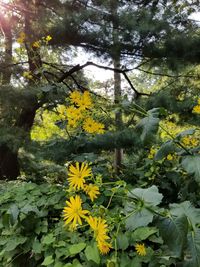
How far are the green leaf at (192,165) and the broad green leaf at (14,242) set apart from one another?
2.80 feet

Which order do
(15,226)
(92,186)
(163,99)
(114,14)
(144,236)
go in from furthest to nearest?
(114,14), (163,99), (15,226), (144,236), (92,186)

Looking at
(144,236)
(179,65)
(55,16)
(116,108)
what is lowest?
(144,236)

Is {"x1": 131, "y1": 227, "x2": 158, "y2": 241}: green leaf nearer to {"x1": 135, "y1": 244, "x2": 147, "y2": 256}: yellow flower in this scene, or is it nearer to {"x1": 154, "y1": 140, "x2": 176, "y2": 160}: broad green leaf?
{"x1": 135, "y1": 244, "x2": 147, "y2": 256}: yellow flower

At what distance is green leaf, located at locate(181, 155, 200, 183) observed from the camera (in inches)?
43.1

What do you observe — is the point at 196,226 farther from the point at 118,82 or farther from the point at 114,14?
the point at 118,82

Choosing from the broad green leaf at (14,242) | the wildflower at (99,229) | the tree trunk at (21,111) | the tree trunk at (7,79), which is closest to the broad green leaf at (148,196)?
the wildflower at (99,229)

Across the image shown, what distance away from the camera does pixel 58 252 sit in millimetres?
1421

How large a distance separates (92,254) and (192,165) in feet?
1.60

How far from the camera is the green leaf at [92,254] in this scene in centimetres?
126

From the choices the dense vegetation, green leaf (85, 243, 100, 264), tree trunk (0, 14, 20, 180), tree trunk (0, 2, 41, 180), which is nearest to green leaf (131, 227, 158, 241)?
the dense vegetation

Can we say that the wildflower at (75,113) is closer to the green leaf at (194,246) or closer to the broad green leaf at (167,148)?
the broad green leaf at (167,148)

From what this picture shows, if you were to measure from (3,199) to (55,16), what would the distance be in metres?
2.86

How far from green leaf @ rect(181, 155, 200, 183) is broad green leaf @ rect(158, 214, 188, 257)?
0.20m

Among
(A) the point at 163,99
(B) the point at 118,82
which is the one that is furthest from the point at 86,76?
(A) the point at 163,99
